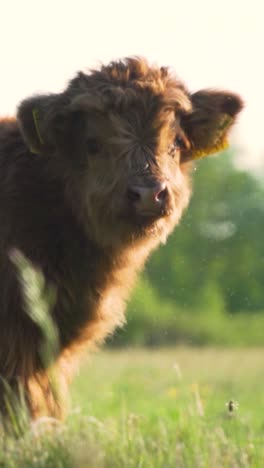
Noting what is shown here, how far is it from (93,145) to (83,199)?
340 millimetres

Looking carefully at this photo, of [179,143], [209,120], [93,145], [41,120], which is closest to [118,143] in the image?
[93,145]

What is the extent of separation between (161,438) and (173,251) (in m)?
31.5

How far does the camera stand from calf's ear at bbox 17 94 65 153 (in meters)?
6.36

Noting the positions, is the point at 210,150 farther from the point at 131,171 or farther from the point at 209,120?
the point at 131,171

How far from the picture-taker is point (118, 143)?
6246 mm

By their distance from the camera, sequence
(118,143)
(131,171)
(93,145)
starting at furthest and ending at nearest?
(93,145) → (118,143) → (131,171)

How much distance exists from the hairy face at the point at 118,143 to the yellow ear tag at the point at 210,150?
1.47ft

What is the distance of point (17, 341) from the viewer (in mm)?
5996

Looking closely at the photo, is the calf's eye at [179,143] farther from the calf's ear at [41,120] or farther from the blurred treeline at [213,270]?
the blurred treeline at [213,270]

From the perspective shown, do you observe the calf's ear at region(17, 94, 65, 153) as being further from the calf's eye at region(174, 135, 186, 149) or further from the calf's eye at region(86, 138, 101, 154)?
the calf's eye at region(174, 135, 186, 149)

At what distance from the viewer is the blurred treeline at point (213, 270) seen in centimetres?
3378

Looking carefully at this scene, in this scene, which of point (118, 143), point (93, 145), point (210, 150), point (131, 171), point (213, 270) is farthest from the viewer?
point (213, 270)

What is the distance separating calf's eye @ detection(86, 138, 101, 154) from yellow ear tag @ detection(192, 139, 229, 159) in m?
0.99

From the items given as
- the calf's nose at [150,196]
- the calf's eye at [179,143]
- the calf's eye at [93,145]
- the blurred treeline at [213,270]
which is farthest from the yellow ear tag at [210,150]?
the blurred treeline at [213,270]
